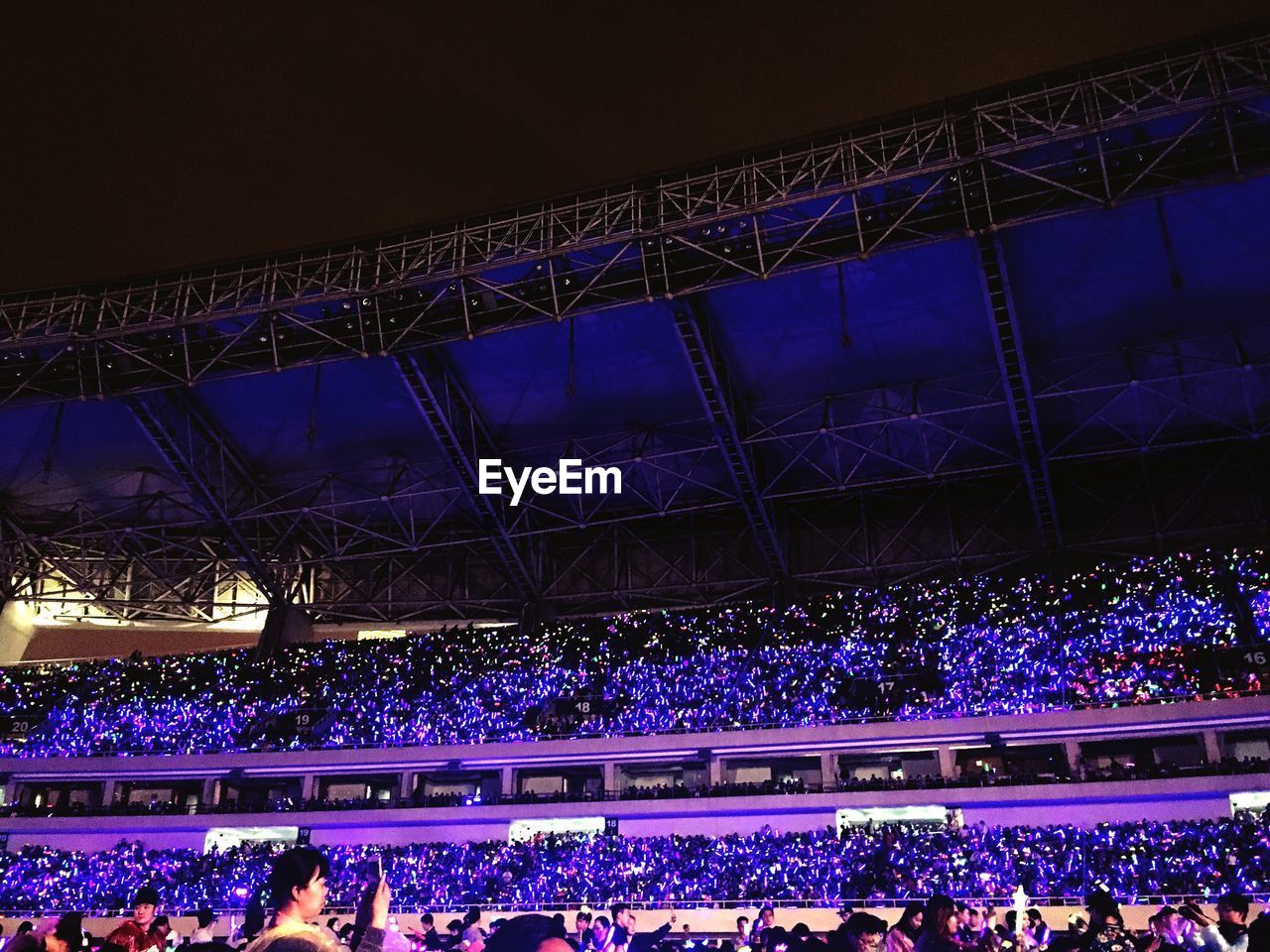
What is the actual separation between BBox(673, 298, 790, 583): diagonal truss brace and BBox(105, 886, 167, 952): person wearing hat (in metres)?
18.1

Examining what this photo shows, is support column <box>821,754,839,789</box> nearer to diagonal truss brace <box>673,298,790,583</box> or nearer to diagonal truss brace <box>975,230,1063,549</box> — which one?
diagonal truss brace <box>673,298,790,583</box>

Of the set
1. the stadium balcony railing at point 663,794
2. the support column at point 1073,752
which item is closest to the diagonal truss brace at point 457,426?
the stadium balcony railing at point 663,794

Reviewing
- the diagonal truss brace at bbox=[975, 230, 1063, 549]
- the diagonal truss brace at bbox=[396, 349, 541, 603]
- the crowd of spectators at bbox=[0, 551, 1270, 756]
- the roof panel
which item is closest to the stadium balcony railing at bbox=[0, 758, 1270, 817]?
the crowd of spectators at bbox=[0, 551, 1270, 756]

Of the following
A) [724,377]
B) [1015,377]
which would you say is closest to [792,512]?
[724,377]

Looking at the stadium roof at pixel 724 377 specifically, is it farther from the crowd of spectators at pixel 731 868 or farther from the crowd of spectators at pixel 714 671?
the crowd of spectators at pixel 731 868

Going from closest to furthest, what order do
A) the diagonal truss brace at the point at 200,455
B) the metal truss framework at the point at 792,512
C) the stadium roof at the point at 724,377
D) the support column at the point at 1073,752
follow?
the stadium roof at the point at 724,377, the metal truss framework at the point at 792,512, the support column at the point at 1073,752, the diagonal truss brace at the point at 200,455

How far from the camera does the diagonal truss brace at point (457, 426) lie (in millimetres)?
26375

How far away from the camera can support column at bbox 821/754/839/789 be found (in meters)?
29.6

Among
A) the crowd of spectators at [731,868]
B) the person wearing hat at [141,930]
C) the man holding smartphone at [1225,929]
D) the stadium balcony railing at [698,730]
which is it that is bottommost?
the man holding smartphone at [1225,929]

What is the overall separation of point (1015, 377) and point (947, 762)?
36.1ft

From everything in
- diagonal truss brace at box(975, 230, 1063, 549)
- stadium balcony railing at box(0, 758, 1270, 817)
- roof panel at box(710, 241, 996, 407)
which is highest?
roof panel at box(710, 241, 996, 407)

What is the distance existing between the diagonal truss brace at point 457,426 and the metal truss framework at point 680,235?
4.91ft

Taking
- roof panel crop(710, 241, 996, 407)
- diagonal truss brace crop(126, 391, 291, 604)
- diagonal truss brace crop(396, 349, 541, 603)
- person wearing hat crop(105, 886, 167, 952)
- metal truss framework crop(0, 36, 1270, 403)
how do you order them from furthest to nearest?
diagonal truss brace crop(126, 391, 291, 604), diagonal truss brace crop(396, 349, 541, 603), roof panel crop(710, 241, 996, 407), metal truss framework crop(0, 36, 1270, 403), person wearing hat crop(105, 886, 167, 952)

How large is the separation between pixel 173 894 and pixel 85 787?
1252 cm
